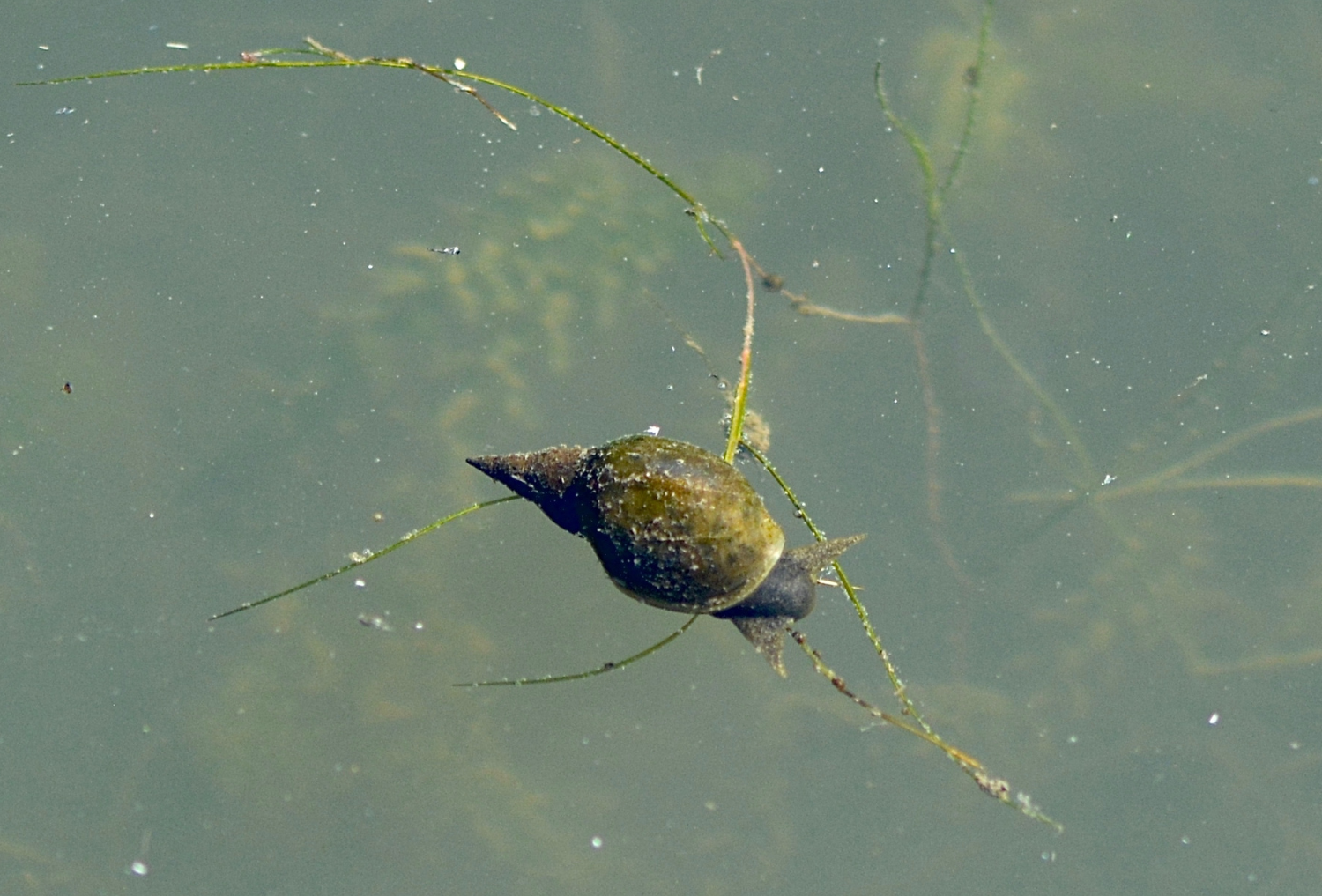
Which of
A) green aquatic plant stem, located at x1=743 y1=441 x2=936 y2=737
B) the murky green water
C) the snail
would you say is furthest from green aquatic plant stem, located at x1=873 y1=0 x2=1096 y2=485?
the snail

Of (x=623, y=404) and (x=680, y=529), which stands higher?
(x=680, y=529)

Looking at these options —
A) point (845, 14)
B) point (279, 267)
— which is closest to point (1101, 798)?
point (845, 14)

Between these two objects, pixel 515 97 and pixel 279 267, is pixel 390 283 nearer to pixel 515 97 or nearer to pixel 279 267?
pixel 279 267

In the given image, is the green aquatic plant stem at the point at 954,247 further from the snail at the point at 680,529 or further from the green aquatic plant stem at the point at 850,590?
the snail at the point at 680,529

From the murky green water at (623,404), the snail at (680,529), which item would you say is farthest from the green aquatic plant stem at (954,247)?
the snail at (680,529)

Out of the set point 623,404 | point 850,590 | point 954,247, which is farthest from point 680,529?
point 954,247

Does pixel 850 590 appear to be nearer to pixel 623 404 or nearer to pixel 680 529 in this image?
pixel 680 529

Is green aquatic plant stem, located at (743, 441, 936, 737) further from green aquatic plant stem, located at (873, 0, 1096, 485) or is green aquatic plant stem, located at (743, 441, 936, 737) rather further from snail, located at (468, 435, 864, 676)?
green aquatic plant stem, located at (873, 0, 1096, 485)
